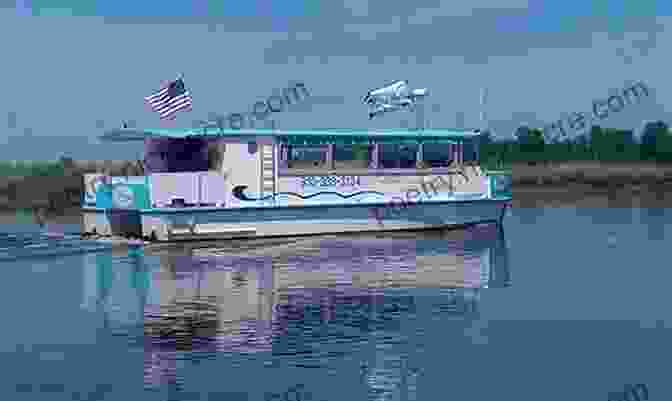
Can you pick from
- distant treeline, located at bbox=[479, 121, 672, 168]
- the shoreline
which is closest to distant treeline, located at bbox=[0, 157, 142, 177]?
the shoreline

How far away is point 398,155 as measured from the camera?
32.1 metres

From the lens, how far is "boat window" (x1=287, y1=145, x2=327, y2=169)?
1193 inches

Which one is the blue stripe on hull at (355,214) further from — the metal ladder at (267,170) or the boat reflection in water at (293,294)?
the boat reflection in water at (293,294)

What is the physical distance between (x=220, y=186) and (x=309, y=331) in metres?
14.3

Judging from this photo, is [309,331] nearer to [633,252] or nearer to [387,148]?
[633,252]

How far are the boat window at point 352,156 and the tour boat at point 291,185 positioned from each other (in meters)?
0.03

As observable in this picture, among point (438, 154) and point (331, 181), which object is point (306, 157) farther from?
point (438, 154)

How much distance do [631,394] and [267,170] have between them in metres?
18.6

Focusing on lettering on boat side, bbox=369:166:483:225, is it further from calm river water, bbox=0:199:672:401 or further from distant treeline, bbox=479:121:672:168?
distant treeline, bbox=479:121:672:168

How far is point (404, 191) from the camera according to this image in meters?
31.5

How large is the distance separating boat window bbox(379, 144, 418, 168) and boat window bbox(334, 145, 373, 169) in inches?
17.2

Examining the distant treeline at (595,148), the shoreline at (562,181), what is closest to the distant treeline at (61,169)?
the shoreline at (562,181)

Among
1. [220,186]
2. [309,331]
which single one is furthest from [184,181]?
[309,331]

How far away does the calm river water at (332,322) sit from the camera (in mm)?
12148
